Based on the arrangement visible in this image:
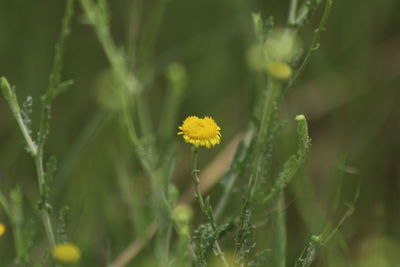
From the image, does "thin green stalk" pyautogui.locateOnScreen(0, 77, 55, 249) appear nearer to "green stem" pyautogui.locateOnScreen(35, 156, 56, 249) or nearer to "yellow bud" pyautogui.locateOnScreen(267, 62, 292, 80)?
"green stem" pyautogui.locateOnScreen(35, 156, 56, 249)

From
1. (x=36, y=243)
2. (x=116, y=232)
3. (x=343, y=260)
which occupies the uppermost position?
(x=36, y=243)

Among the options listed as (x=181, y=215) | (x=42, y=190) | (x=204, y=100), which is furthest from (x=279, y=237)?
(x=204, y=100)

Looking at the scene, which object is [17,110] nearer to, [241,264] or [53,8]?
[241,264]

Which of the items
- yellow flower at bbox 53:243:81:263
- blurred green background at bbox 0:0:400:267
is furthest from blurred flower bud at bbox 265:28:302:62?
yellow flower at bbox 53:243:81:263

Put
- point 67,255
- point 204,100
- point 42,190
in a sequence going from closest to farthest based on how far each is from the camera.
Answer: point 67,255
point 42,190
point 204,100

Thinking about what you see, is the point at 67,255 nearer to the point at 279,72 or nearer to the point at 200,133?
the point at 200,133

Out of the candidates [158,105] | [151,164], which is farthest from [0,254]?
[158,105]

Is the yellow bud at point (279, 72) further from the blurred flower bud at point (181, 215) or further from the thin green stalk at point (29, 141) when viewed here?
the thin green stalk at point (29, 141)
